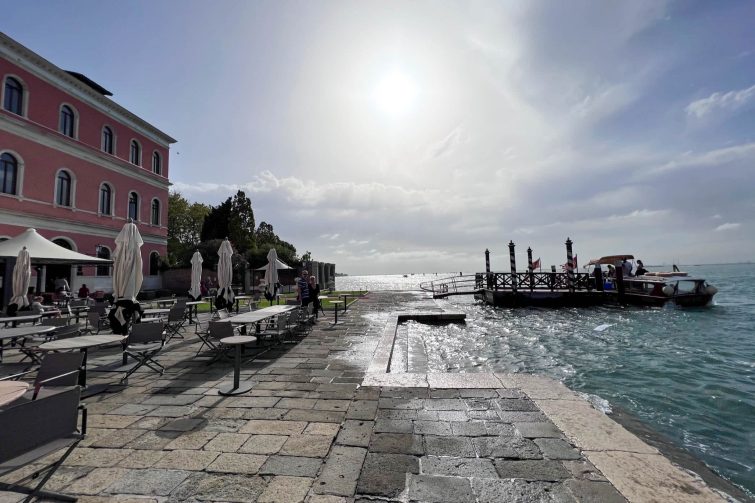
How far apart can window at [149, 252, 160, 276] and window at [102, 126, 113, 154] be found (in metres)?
6.99

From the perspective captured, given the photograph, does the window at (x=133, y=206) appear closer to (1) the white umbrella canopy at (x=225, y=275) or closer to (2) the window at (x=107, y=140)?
(2) the window at (x=107, y=140)

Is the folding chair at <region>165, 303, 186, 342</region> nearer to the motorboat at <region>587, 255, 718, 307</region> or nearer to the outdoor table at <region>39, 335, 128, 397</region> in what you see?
the outdoor table at <region>39, 335, 128, 397</region>

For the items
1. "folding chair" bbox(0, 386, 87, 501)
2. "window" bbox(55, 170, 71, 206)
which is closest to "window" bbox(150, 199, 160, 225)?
"window" bbox(55, 170, 71, 206)

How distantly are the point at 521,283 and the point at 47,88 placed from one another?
28782mm

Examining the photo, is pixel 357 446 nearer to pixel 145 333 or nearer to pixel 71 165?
pixel 145 333

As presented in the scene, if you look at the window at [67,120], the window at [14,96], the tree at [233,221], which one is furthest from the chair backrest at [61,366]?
the tree at [233,221]

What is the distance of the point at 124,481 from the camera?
2.66m

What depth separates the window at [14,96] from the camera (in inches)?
655

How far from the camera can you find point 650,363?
29.2 ft

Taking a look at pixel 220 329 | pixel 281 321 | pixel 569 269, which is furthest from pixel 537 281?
pixel 220 329

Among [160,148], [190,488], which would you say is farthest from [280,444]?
[160,148]

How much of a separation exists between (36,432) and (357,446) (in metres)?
2.22

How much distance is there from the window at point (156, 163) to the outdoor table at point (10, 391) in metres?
27.2

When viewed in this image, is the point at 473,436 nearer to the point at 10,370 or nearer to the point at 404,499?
the point at 404,499
